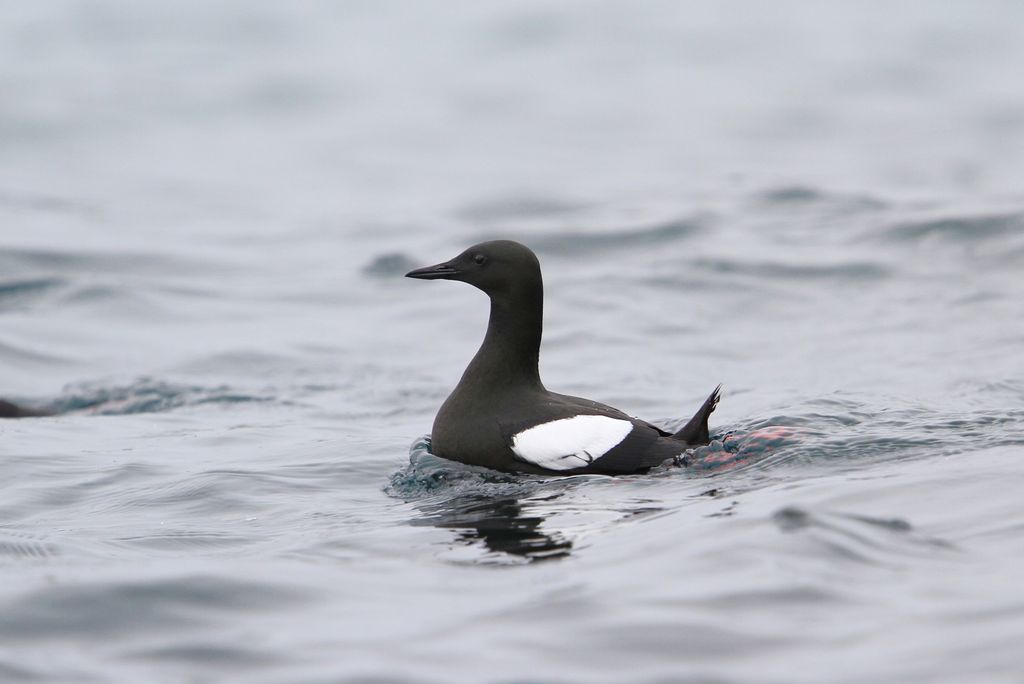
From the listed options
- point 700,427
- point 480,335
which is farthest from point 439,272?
point 480,335

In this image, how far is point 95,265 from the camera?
1791 cm

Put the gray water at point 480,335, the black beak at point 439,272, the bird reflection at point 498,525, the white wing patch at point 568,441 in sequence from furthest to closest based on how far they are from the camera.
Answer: the black beak at point 439,272 → the white wing patch at point 568,441 → the bird reflection at point 498,525 → the gray water at point 480,335

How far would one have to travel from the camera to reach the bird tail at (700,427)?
24.8 feet

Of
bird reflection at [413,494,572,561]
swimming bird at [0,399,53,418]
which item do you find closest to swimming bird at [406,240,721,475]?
bird reflection at [413,494,572,561]

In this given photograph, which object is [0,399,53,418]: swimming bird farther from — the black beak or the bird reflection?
the bird reflection

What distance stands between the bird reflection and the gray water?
1.3 inches

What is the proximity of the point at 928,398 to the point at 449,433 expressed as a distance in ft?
13.6

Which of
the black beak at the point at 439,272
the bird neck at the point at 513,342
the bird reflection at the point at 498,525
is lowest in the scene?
the bird reflection at the point at 498,525

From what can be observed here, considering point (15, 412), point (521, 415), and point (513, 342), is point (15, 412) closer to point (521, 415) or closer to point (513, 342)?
point (513, 342)

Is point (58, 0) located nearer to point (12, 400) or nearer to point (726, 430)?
point (12, 400)

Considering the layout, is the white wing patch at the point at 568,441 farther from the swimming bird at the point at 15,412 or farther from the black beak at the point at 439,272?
the swimming bird at the point at 15,412

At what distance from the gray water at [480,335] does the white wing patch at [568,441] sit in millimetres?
184

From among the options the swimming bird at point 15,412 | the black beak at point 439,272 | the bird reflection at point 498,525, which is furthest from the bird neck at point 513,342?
the swimming bird at point 15,412

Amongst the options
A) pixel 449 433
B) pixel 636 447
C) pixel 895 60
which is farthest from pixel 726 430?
pixel 895 60
